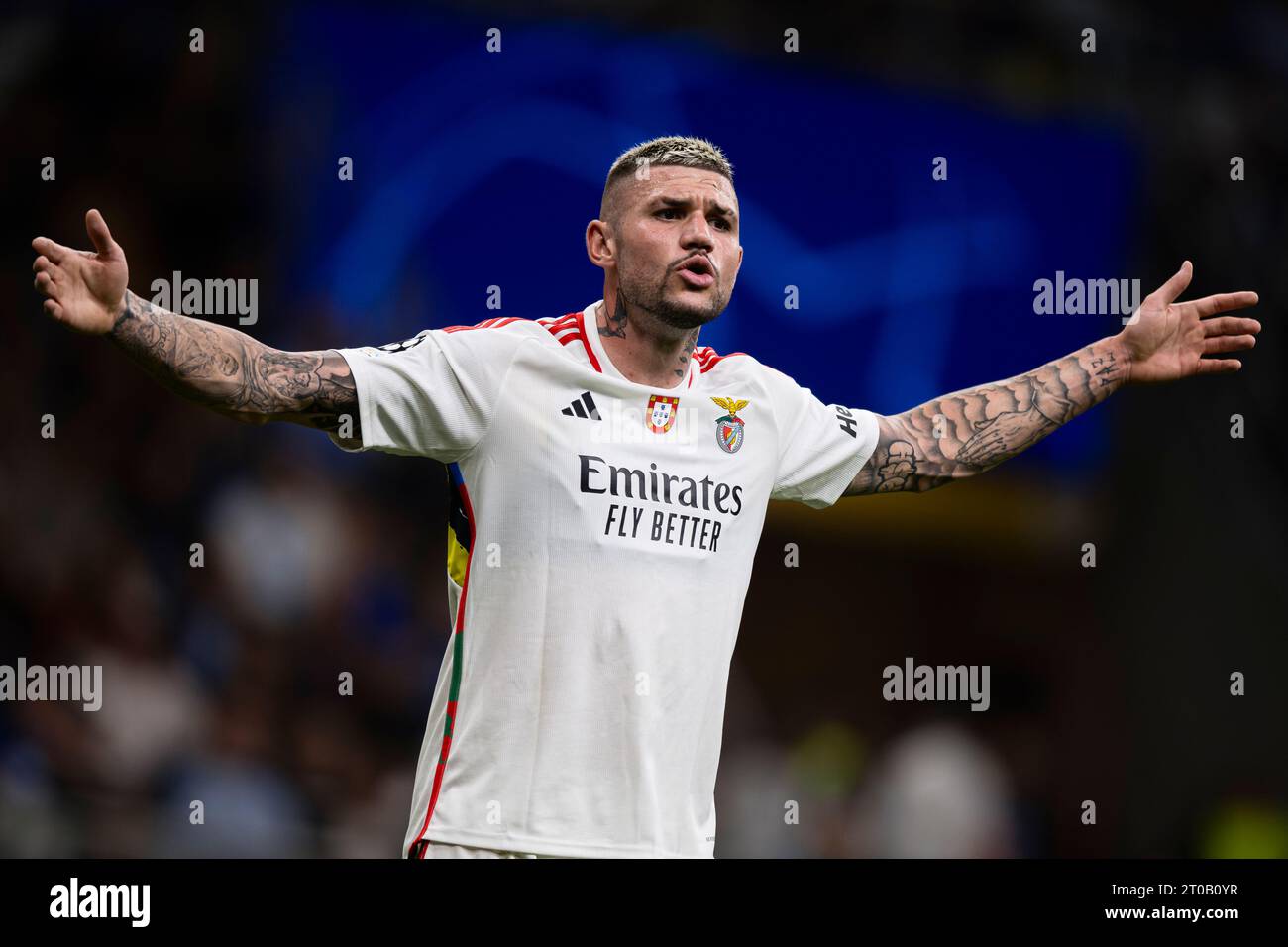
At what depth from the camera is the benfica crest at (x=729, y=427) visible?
4773mm

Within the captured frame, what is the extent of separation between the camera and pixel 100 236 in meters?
4.01

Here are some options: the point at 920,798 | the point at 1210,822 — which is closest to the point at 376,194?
the point at 920,798

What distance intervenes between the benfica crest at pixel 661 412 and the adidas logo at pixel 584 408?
0.57 ft

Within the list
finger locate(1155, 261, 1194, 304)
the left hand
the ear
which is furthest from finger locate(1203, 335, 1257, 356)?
the ear

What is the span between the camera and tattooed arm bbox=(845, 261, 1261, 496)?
517 centimetres

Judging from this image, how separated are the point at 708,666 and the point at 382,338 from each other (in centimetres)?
518

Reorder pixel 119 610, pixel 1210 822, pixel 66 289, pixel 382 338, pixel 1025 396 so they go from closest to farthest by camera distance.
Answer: pixel 66 289 < pixel 1025 396 < pixel 119 610 < pixel 382 338 < pixel 1210 822

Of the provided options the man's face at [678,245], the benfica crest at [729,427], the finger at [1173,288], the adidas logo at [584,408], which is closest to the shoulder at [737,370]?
the benfica crest at [729,427]

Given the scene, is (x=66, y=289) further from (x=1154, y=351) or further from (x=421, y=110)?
(x=421, y=110)

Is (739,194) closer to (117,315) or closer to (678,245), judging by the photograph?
(678,245)

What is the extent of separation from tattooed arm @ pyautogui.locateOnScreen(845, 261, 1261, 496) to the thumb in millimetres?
2341

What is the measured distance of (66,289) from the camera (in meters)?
3.97

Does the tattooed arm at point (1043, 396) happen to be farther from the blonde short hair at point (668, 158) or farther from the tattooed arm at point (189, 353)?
the tattooed arm at point (189, 353)

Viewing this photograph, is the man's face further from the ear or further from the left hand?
the left hand
